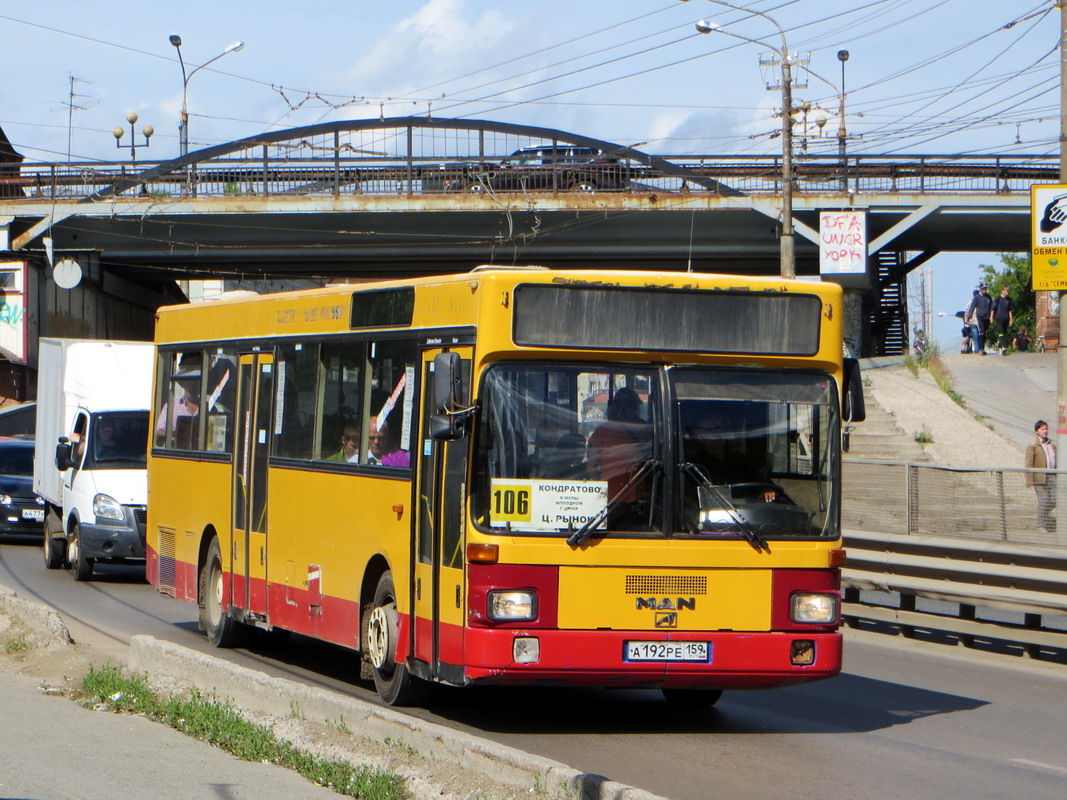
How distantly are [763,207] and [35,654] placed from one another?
29979 millimetres

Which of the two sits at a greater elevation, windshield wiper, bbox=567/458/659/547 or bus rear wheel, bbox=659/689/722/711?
windshield wiper, bbox=567/458/659/547

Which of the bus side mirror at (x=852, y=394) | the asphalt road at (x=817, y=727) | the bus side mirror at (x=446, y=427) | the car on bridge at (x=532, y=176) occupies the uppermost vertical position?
the car on bridge at (x=532, y=176)

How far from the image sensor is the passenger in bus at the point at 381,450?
30.0ft

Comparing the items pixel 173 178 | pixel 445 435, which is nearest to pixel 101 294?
pixel 173 178

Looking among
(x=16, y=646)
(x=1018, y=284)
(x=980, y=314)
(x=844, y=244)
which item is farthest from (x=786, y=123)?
(x=1018, y=284)

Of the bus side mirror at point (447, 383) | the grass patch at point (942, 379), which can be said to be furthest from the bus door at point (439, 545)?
the grass patch at point (942, 379)

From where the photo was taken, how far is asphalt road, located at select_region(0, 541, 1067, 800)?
743 cm

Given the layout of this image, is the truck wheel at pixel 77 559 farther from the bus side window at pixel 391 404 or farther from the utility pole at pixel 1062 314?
the utility pole at pixel 1062 314

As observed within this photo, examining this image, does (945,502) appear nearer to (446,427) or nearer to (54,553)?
(446,427)

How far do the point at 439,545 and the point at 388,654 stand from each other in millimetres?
1173

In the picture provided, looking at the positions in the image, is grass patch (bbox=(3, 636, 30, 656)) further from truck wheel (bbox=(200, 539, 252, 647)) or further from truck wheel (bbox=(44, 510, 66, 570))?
truck wheel (bbox=(44, 510, 66, 570))

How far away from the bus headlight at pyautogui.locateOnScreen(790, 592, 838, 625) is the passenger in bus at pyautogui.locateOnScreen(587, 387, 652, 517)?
3.51ft

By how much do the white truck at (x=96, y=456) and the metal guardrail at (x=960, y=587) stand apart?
340 inches

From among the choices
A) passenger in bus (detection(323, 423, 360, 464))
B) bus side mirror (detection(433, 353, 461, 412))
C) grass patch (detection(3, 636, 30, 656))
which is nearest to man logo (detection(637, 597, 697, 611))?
bus side mirror (detection(433, 353, 461, 412))
